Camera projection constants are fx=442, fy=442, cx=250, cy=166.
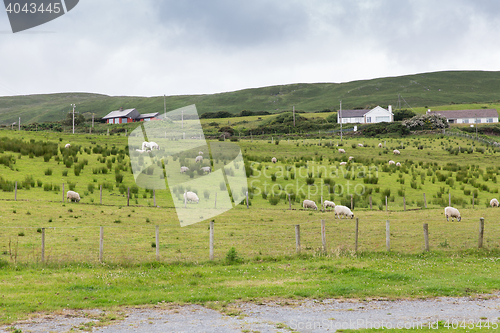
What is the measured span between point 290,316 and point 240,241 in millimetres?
8948

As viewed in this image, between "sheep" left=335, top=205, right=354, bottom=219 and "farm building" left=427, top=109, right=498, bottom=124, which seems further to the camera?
"farm building" left=427, top=109, right=498, bottom=124

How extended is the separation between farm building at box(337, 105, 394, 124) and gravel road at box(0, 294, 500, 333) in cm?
9663

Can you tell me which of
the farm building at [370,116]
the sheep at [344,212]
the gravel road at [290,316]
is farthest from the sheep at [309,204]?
the farm building at [370,116]

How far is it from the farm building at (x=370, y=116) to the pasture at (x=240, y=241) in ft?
217

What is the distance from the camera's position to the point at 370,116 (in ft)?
342

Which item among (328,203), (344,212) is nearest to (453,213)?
(344,212)

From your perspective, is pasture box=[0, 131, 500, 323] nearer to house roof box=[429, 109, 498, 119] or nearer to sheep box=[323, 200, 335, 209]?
sheep box=[323, 200, 335, 209]

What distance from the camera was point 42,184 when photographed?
2891cm

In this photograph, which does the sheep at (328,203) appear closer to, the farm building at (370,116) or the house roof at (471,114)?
the farm building at (370,116)

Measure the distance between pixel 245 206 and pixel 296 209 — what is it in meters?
3.23

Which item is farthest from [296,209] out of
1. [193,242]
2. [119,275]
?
[119,275]

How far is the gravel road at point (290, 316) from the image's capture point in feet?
26.7

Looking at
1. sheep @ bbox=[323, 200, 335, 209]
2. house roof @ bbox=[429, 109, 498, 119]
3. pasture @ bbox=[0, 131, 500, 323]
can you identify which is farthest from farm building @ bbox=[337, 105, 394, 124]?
sheep @ bbox=[323, 200, 335, 209]

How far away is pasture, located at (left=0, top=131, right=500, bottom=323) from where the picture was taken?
35.4 feet
